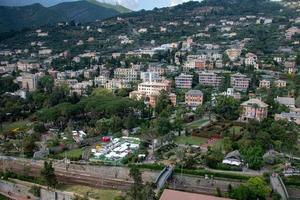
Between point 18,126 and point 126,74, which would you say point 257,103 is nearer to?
point 18,126

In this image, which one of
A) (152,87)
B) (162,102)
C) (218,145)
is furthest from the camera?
(152,87)

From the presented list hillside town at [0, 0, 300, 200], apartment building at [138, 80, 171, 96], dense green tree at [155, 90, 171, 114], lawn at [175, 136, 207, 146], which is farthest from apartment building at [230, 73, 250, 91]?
lawn at [175, 136, 207, 146]

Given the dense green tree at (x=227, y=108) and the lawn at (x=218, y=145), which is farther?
the dense green tree at (x=227, y=108)

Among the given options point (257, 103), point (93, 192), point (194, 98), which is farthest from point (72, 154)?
point (257, 103)

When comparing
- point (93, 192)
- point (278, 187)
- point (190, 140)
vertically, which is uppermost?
point (190, 140)

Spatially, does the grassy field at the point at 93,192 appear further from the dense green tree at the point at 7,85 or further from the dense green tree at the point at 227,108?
the dense green tree at the point at 7,85

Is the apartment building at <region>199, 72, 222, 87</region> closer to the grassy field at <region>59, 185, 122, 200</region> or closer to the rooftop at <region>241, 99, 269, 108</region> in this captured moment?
the rooftop at <region>241, 99, 269, 108</region>

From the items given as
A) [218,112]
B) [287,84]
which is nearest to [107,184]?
[218,112]

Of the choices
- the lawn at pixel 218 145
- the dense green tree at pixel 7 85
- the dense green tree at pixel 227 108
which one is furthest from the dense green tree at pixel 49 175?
the dense green tree at pixel 7 85
